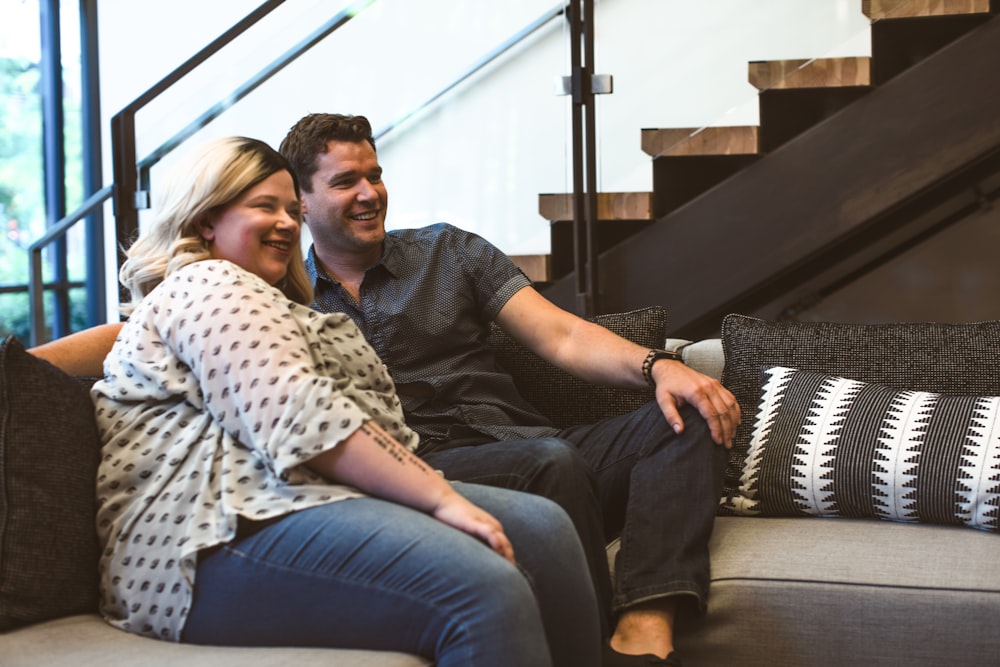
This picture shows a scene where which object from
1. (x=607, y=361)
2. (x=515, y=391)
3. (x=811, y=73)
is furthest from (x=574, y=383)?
(x=811, y=73)

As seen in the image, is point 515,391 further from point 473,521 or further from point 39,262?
point 39,262

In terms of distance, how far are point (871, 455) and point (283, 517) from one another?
1063mm

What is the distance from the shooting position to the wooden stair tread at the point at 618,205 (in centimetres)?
330

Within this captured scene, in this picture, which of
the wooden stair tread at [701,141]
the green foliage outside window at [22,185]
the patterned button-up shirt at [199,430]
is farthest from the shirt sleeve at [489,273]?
the green foliage outside window at [22,185]

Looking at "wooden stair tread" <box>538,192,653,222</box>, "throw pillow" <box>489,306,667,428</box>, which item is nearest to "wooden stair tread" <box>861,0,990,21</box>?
"wooden stair tread" <box>538,192,653,222</box>

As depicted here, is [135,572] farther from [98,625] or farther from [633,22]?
[633,22]


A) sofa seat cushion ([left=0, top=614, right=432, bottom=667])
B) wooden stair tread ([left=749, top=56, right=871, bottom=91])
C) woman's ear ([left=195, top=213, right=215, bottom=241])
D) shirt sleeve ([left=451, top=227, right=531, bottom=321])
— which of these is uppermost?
wooden stair tread ([left=749, top=56, right=871, bottom=91])

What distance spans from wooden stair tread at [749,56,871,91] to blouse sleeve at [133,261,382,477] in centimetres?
221

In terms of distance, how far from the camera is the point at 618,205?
330 centimetres

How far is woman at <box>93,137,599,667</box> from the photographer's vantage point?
1.30m

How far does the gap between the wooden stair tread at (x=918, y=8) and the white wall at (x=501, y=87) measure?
0.13 feet

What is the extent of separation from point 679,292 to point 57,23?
3.77 metres

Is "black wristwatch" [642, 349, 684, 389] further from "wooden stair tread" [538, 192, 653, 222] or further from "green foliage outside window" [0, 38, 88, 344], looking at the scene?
"green foliage outside window" [0, 38, 88, 344]

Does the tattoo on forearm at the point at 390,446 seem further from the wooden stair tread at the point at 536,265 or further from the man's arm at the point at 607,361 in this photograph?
the wooden stair tread at the point at 536,265
